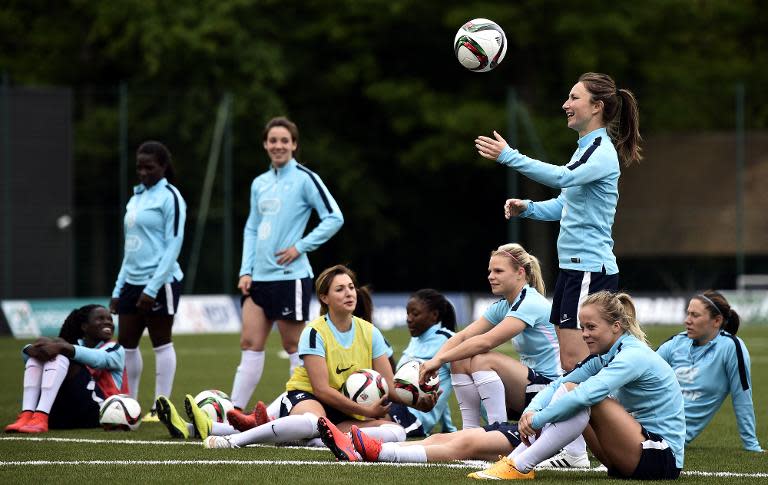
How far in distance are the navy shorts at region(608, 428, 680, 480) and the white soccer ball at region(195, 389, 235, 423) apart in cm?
300

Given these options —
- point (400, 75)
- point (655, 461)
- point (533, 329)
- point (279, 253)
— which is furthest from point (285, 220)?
point (400, 75)

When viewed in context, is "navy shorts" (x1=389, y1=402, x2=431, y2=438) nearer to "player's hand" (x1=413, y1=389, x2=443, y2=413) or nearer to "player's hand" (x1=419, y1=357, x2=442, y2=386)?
"player's hand" (x1=413, y1=389, x2=443, y2=413)

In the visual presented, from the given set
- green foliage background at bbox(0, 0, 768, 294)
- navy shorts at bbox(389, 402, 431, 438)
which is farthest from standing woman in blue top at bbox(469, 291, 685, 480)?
green foliage background at bbox(0, 0, 768, 294)

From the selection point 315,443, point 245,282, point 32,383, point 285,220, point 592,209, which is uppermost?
point 592,209

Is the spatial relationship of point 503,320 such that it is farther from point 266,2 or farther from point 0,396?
point 266,2

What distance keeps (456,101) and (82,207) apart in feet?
39.5

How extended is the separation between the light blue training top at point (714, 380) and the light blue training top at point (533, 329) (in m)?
0.88

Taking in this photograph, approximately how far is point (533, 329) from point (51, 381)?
3.37m

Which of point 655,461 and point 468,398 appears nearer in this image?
point 655,461

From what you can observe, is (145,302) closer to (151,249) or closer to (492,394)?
(151,249)

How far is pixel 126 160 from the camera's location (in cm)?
2328

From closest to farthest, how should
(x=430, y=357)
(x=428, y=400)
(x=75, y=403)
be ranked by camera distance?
(x=428, y=400) → (x=430, y=357) → (x=75, y=403)

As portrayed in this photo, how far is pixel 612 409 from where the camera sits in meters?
6.27

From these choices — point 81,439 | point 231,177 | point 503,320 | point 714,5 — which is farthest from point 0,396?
point 714,5
